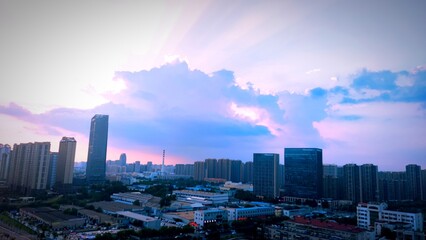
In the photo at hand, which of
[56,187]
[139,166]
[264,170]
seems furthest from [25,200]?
[139,166]

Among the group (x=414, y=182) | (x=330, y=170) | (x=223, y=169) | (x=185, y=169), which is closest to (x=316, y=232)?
(x=414, y=182)

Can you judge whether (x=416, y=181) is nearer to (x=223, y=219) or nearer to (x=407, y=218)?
(x=407, y=218)

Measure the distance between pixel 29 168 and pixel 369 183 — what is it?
16689 mm

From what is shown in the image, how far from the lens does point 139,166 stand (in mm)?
43969

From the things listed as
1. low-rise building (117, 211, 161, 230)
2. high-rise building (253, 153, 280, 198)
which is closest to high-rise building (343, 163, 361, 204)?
high-rise building (253, 153, 280, 198)

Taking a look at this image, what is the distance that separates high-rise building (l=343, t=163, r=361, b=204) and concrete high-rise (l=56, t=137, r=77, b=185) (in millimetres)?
15074

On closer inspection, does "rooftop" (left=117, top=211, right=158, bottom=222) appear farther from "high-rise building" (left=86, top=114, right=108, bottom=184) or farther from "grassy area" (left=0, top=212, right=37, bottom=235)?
"high-rise building" (left=86, top=114, right=108, bottom=184)

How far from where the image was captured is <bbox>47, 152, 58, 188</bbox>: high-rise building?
1623 centimetres

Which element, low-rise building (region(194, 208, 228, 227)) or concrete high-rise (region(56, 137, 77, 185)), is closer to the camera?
low-rise building (region(194, 208, 228, 227))

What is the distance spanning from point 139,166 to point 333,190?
31.1 m

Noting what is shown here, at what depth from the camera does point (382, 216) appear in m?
10.3

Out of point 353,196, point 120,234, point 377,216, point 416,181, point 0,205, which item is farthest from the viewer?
point 416,181

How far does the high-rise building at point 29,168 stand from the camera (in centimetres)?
1284

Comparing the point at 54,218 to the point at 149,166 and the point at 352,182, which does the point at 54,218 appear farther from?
the point at 149,166
